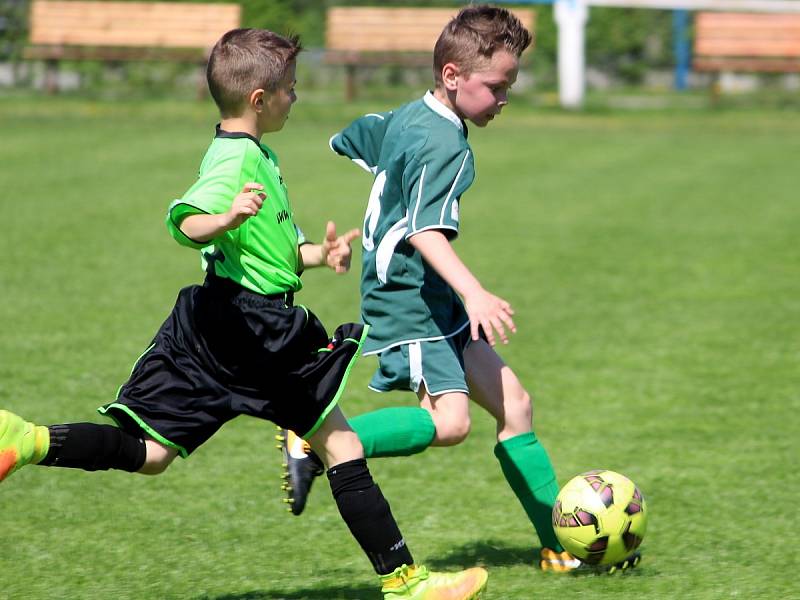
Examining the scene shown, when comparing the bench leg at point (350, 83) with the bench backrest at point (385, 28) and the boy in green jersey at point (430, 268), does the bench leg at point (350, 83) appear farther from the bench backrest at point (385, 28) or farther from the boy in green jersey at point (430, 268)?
the boy in green jersey at point (430, 268)

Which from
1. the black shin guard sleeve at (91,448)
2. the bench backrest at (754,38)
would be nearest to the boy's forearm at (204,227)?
the black shin guard sleeve at (91,448)

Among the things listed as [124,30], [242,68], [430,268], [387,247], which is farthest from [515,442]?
[124,30]

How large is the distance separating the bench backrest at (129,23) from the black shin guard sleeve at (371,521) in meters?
19.6

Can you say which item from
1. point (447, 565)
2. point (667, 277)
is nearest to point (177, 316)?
point (447, 565)

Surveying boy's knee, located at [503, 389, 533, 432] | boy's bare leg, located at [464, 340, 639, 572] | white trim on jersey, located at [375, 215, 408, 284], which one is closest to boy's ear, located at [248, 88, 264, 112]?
white trim on jersey, located at [375, 215, 408, 284]

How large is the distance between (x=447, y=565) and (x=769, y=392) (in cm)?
285

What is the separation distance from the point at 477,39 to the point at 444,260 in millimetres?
732

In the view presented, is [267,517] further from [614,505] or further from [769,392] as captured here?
[769,392]

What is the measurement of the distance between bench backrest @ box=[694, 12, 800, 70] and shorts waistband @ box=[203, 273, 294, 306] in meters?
20.0

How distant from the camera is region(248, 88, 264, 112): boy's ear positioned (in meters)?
3.65

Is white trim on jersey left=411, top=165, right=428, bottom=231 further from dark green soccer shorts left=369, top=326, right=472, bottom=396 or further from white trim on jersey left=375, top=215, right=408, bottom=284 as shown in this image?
dark green soccer shorts left=369, top=326, right=472, bottom=396

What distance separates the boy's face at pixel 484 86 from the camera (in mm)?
4004

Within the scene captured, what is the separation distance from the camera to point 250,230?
11.7 feet

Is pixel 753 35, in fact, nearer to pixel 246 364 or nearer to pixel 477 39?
pixel 477 39
